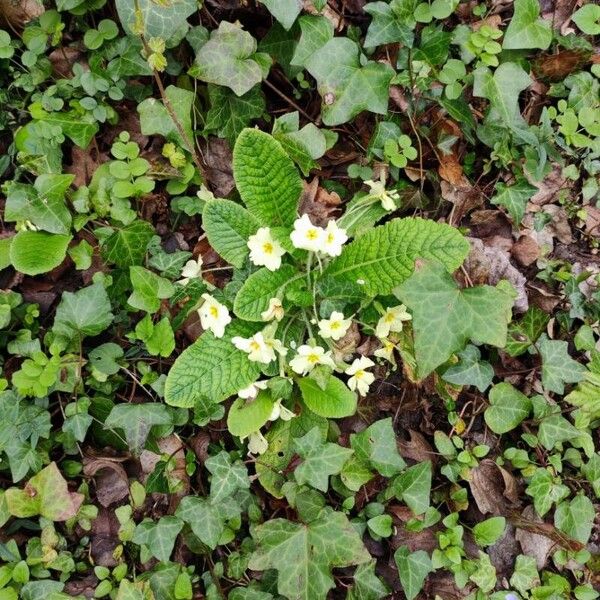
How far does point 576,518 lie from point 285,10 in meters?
2.25

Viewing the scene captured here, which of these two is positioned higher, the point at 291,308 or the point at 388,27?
the point at 388,27

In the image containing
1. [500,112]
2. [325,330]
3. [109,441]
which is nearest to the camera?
[325,330]

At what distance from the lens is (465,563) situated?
2.40 m

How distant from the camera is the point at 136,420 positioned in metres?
2.32

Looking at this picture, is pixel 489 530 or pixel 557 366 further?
pixel 557 366

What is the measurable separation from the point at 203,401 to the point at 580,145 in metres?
1.95

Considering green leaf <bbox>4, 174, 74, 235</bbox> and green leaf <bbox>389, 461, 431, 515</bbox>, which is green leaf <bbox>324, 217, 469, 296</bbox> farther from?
green leaf <bbox>4, 174, 74, 235</bbox>

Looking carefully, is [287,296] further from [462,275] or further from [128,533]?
[128,533]

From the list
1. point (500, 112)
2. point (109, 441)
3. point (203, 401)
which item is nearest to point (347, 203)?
point (500, 112)

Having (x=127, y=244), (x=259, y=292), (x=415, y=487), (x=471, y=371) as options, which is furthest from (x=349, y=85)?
(x=415, y=487)

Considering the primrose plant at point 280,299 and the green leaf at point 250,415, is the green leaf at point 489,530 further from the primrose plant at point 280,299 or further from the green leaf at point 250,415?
the green leaf at point 250,415

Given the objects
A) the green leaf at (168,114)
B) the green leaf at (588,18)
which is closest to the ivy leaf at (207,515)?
the green leaf at (168,114)

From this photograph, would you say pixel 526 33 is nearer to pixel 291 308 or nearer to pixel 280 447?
pixel 291 308

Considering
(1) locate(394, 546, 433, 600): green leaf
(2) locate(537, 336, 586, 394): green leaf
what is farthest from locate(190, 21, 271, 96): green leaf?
(1) locate(394, 546, 433, 600): green leaf
